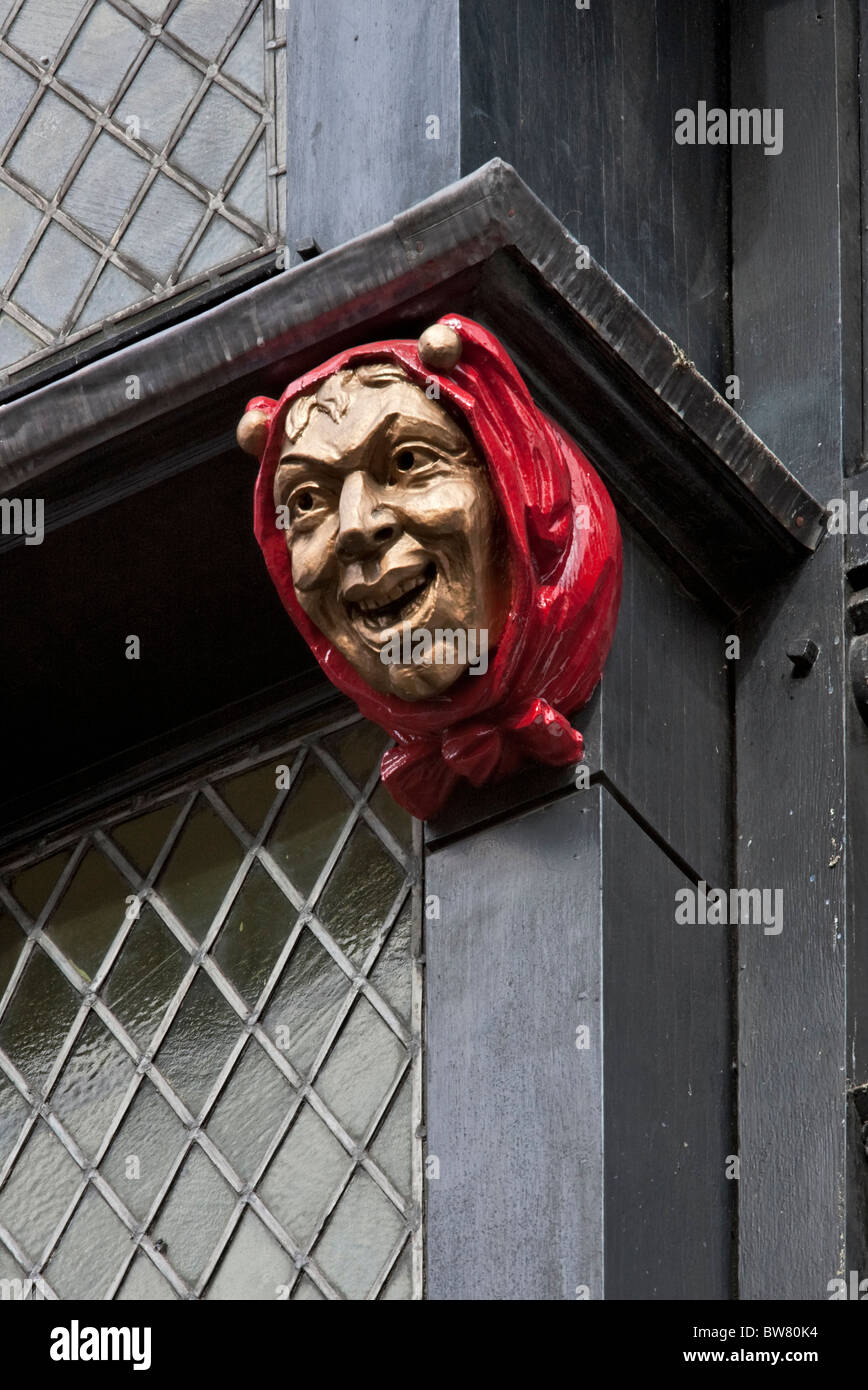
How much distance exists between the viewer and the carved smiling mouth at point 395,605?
3.75 m

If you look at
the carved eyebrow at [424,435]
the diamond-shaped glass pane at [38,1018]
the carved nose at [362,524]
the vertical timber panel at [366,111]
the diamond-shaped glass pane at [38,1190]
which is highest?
the vertical timber panel at [366,111]

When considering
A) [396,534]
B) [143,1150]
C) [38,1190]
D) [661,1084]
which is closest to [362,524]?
[396,534]

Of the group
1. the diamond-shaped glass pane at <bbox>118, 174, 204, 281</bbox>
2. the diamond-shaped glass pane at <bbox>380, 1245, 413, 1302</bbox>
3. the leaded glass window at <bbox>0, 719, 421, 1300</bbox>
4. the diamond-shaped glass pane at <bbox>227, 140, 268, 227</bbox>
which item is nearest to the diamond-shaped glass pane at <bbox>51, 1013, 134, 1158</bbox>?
the leaded glass window at <bbox>0, 719, 421, 1300</bbox>

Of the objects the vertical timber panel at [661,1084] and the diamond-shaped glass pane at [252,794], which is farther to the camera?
the diamond-shaped glass pane at [252,794]

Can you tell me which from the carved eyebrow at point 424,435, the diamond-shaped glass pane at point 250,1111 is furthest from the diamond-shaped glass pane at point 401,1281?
the carved eyebrow at point 424,435

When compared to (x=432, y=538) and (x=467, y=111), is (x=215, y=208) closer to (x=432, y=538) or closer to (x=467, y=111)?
(x=467, y=111)

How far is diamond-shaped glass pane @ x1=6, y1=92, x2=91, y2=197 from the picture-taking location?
4.71m

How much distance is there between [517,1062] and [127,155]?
6.06ft

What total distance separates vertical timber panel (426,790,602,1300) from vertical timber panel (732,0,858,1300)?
1.22 feet

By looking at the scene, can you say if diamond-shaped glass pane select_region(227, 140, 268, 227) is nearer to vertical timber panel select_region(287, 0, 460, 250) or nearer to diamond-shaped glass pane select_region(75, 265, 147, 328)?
vertical timber panel select_region(287, 0, 460, 250)

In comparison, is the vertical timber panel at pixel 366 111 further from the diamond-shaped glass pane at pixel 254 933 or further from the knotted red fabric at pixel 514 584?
the diamond-shaped glass pane at pixel 254 933

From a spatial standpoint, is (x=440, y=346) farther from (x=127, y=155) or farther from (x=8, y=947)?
(x=8, y=947)

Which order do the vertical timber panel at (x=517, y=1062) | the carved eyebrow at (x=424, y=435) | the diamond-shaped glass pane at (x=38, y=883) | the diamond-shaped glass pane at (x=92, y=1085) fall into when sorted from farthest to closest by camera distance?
the diamond-shaped glass pane at (x=38, y=883) < the diamond-shaped glass pane at (x=92, y=1085) < the carved eyebrow at (x=424, y=435) < the vertical timber panel at (x=517, y=1062)

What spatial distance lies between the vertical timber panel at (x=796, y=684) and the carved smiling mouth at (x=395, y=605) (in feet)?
2.28
